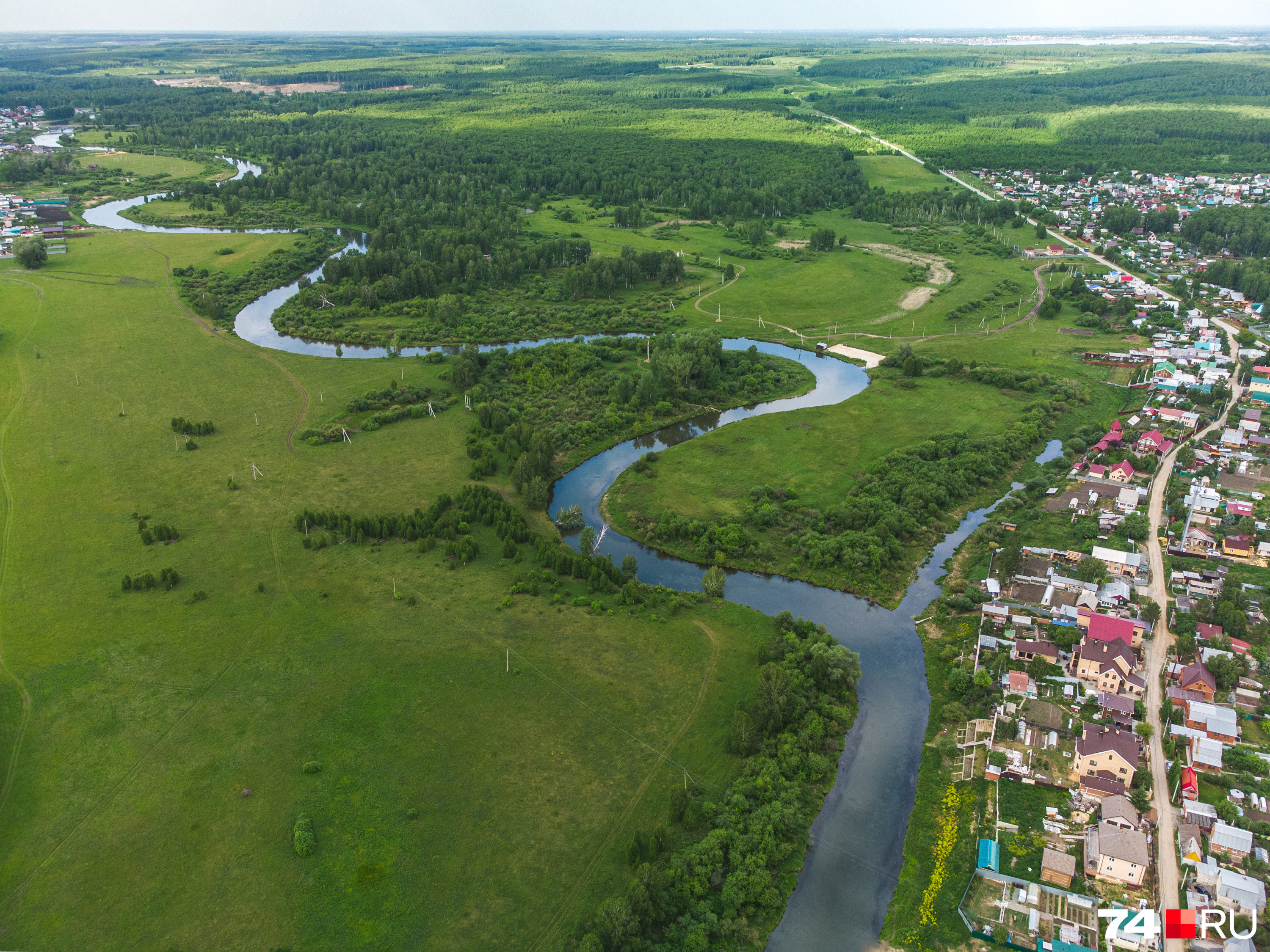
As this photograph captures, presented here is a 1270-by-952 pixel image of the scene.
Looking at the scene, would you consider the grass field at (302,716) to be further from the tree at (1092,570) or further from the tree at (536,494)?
Result: the tree at (1092,570)

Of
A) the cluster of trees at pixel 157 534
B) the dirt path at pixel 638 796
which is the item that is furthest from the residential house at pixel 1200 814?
the cluster of trees at pixel 157 534

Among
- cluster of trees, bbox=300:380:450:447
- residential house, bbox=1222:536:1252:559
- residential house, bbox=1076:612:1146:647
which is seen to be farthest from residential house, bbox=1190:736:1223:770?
cluster of trees, bbox=300:380:450:447

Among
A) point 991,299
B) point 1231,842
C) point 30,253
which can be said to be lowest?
point 1231,842

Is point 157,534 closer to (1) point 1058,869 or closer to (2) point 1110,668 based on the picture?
(1) point 1058,869

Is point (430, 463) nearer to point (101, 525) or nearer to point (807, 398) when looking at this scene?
point (101, 525)

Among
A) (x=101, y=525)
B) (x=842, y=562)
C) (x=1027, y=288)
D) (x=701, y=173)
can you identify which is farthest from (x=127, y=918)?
(x=701, y=173)

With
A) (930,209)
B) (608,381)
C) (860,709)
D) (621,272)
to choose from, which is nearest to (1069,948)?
(860,709)

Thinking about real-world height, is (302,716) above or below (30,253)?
below
